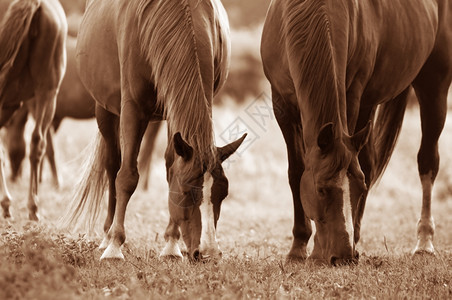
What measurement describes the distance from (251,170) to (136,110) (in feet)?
38.2

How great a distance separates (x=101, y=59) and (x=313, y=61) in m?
2.31

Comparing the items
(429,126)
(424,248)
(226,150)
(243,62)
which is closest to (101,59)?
(226,150)

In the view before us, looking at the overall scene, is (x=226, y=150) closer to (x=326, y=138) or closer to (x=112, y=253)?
(x=326, y=138)

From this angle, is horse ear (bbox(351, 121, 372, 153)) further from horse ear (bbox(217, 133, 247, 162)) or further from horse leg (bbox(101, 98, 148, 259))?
horse leg (bbox(101, 98, 148, 259))

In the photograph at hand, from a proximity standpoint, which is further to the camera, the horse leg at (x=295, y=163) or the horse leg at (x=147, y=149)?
the horse leg at (x=147, y=149)

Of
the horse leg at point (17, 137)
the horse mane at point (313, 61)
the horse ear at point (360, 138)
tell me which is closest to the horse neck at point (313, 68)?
the horse mane at point (313, 61)

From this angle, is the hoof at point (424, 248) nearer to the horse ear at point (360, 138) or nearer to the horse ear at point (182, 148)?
the horse ear at point (360, 138)

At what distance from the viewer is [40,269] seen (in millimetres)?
→ 4637

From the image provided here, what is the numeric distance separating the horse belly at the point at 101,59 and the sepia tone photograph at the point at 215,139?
2 centimetres

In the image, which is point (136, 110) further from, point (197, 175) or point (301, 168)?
point (301, 168)

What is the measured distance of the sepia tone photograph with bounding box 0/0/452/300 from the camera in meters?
5.18

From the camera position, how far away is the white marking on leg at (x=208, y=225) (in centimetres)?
534

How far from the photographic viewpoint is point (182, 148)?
218 inches

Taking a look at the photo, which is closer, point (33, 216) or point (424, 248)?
point (424, 248)
